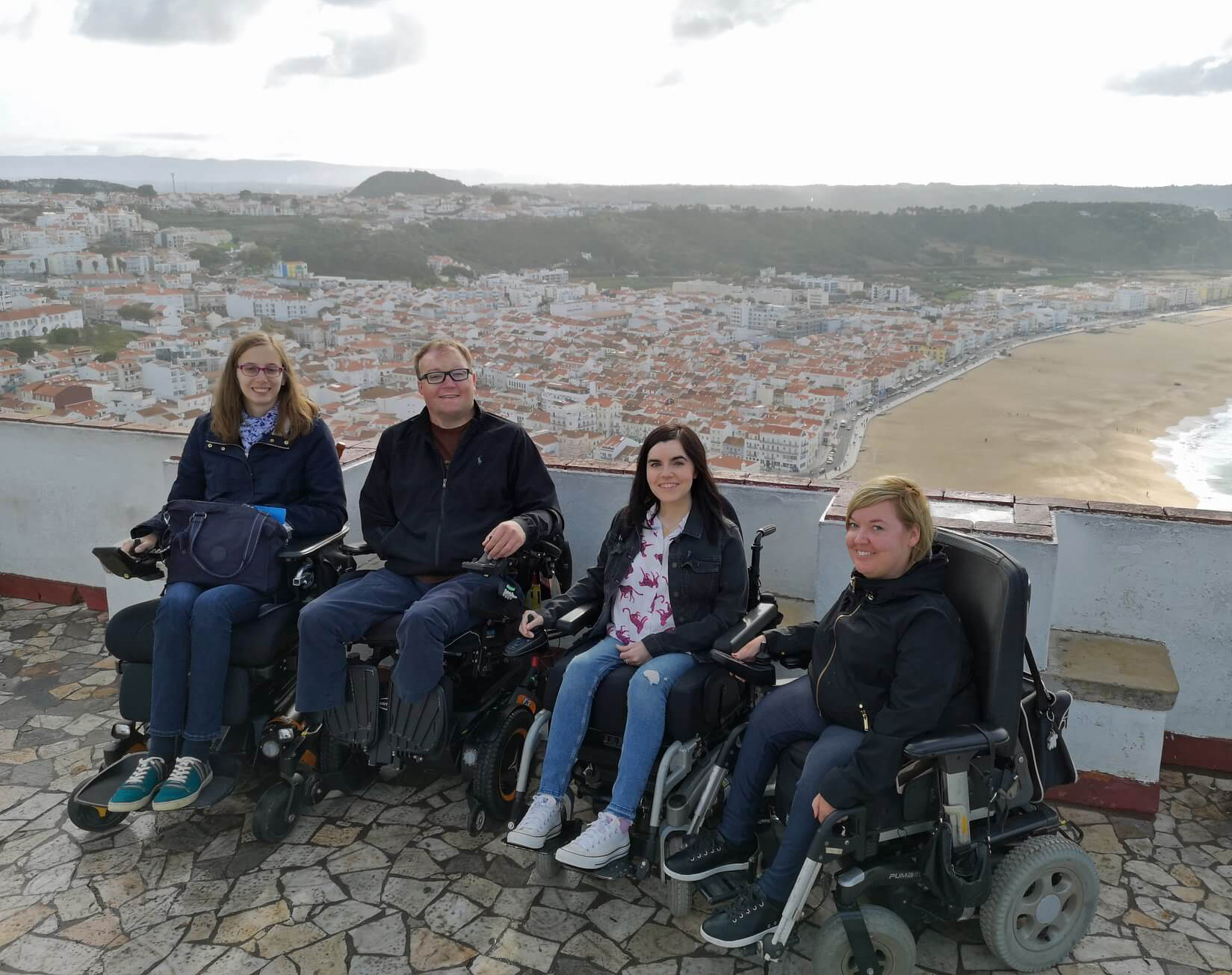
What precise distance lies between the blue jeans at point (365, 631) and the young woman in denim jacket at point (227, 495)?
31 cm

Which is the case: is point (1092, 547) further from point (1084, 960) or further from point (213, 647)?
point (213, 647)

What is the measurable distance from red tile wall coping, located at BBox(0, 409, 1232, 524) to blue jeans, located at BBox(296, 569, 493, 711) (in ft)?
3.33

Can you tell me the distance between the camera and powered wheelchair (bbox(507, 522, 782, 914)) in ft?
7.10

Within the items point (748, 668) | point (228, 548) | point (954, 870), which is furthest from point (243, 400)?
point (954, 870)

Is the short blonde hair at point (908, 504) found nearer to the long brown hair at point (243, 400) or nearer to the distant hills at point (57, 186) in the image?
the long brown hair at point (243, 400)

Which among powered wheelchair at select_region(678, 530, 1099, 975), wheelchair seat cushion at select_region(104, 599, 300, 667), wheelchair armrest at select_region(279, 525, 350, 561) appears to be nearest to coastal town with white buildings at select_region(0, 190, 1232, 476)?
wheelchair armrest at select_region(279, 525, 350, 561)

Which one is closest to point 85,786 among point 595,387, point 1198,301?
point 595,387

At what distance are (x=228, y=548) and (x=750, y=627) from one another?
1.63 m

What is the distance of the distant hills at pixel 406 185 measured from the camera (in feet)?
165

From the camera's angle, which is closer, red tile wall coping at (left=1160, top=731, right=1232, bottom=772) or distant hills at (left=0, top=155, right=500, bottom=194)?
red tile wall coping at (left=1160, top=731, right=1232, bottom=772)

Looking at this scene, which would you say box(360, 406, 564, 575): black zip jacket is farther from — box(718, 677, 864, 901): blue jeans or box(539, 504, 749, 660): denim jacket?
box(718, 677, 864, 901): blue jeans

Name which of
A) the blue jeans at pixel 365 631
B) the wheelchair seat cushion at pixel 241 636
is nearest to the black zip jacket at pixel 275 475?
the wheelchair seat cushion at pixel 241 636

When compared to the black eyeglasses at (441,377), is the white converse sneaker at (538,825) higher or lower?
lower

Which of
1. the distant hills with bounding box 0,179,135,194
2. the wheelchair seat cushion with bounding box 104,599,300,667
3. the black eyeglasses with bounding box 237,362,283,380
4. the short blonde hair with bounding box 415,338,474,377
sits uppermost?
the distant hills with bounding box 0,179,135,194
